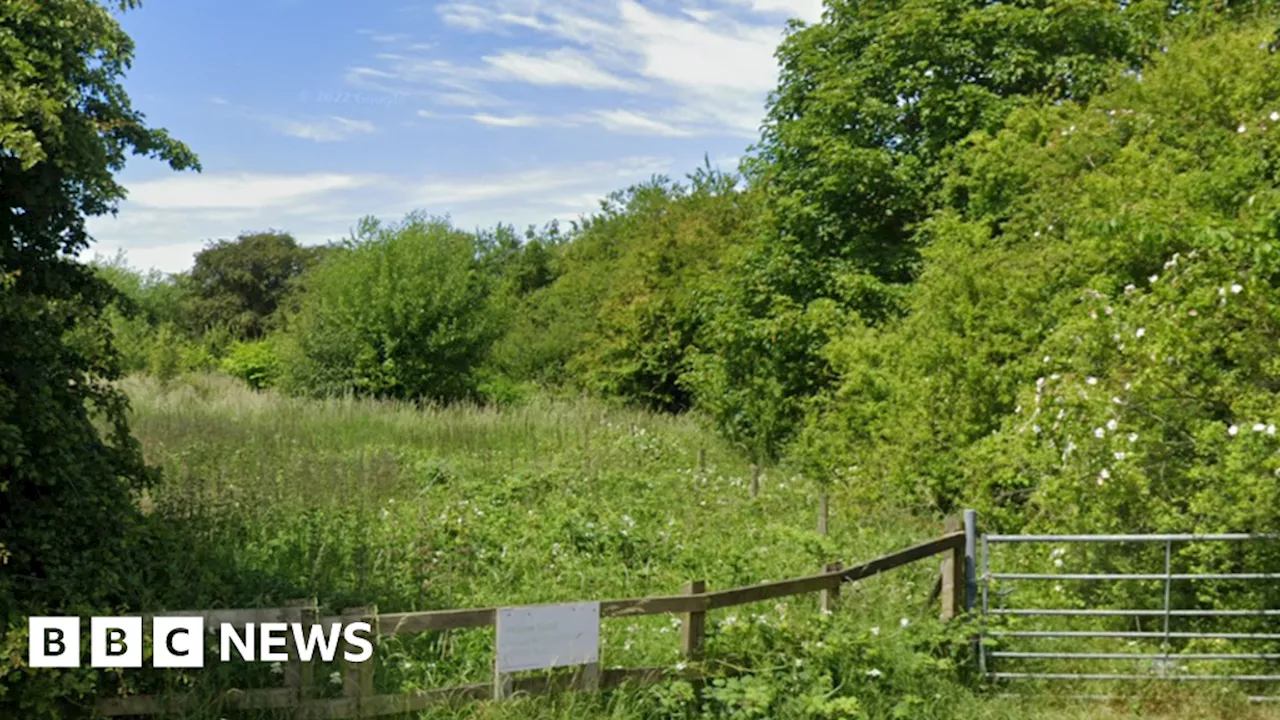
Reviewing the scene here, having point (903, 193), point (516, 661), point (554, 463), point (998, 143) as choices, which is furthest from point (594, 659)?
point (903, 193)

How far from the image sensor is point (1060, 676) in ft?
22.4

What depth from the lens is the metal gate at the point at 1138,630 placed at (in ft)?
22.3

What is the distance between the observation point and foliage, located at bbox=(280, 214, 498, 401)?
24203 millimetres

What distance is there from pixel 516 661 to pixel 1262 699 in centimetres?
528

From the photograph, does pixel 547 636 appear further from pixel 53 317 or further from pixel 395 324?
pixel 395 324

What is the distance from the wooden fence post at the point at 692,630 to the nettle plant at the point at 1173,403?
3.65m

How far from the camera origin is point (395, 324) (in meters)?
24.2

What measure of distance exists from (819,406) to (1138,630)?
7.92 m

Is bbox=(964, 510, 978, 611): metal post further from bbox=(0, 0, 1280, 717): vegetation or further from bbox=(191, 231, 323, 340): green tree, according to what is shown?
bbox=(191, 231, 323, 340): green tree

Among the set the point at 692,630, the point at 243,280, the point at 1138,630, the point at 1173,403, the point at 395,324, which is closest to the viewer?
the point at 692,630

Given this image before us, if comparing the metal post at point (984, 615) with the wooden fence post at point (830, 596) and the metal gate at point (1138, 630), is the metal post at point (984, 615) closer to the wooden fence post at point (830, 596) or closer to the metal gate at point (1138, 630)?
the metal gate at point (1138, 630)

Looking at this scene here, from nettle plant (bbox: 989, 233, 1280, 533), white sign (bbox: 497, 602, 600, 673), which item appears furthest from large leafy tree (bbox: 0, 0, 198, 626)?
nettle plant (bbox: 989, 233, 1280, 533)

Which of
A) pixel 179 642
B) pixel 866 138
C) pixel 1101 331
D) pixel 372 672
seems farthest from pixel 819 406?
pixel 179 642

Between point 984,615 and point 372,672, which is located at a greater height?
point 372,672
